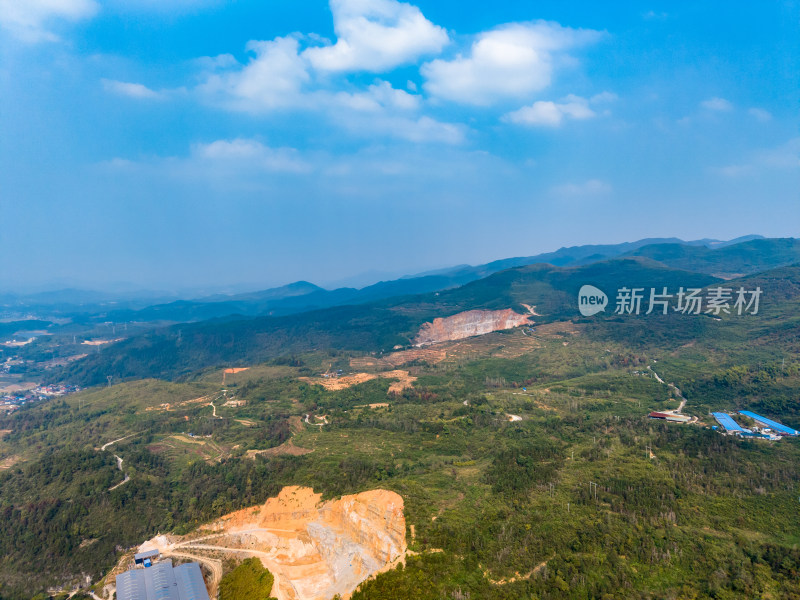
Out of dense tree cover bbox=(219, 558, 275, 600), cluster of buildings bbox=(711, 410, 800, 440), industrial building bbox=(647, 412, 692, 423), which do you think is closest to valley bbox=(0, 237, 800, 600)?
dense tree cover bbox=(219, 558, 275, 600)

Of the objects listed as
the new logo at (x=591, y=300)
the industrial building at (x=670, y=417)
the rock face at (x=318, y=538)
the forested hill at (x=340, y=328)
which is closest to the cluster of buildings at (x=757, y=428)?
the industrial building at (x=670, y=417)

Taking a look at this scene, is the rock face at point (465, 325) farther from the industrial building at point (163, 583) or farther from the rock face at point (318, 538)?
the industrial building at point (163, 583)

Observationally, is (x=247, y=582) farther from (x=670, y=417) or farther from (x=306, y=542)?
(x=670, y=417)

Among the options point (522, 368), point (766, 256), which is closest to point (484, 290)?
point (522, 368)

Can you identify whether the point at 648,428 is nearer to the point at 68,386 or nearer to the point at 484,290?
the point at 484,290

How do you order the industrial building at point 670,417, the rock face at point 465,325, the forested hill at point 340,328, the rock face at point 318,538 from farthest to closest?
1. the rock face at point 465,325
2. the forested hill at point 340,328
3. the industrial building at point 670,417
4. the rock face at point 318,538

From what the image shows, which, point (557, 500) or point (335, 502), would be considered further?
point (335, 502)

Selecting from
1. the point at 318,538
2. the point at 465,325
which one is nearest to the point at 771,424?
the point at 318,538
